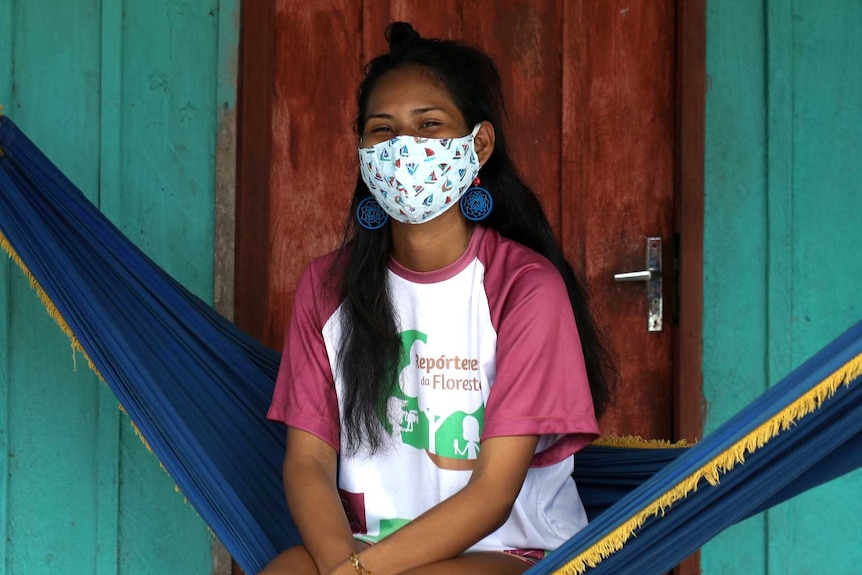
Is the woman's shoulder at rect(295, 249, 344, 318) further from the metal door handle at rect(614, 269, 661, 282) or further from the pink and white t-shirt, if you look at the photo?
the metal door handle at rect(614, 269, 661, 282)

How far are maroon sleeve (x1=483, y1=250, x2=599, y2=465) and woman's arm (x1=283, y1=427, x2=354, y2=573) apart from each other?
27 centimetres

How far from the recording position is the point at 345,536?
1.72 m

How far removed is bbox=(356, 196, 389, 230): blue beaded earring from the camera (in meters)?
1.97

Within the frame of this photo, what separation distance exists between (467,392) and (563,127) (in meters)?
1.00

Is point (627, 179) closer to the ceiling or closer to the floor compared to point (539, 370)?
closer to the ceiling

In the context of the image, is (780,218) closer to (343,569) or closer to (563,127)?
(563,127)

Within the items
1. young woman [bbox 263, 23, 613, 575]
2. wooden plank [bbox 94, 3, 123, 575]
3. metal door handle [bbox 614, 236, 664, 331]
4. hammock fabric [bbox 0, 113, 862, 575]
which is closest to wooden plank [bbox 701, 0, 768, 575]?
metal door handle [bbox 614, 236, 664, 331]

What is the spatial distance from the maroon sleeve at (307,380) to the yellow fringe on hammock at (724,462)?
55 cm

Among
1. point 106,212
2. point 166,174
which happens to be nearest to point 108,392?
point 106,212

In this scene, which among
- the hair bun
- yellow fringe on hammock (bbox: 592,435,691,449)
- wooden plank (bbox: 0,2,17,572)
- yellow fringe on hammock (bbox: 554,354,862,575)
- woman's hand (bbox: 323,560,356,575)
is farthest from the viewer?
wooden plank (bbox: 0,2,17,572)

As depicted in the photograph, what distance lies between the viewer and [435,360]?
1.83 meters

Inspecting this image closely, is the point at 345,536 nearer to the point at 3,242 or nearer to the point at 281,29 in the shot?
the point at 3,242

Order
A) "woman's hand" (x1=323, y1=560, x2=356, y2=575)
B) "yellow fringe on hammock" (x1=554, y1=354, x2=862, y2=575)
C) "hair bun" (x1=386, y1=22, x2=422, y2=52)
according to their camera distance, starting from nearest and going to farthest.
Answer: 1. "yellow fringe on hammock" (x1=554, y1=354, x2=862, y2=575)
2. "woman's hand" (x1=323, y1=560, x2=356, y2=575)
3. "hair bun" (x1=386, y1=22, x2=422, y2=52)

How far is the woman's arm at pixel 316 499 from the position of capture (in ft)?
5.58
